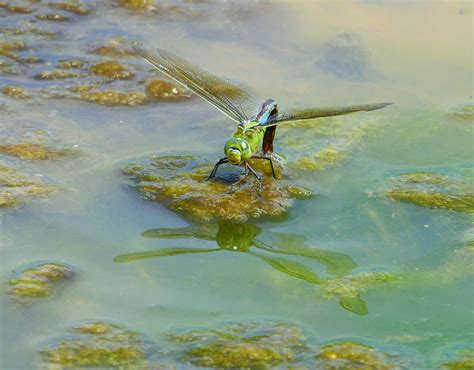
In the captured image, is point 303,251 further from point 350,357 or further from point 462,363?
point 462,363

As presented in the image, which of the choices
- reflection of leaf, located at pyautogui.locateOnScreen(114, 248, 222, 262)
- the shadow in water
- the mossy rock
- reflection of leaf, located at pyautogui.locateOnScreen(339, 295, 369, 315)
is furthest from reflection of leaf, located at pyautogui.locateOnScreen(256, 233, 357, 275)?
the mossy rock

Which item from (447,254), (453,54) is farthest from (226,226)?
(453,54)

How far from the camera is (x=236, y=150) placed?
494 cm

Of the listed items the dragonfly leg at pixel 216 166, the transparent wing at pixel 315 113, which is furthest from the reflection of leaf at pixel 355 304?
the transparent wing at pixel 315 113

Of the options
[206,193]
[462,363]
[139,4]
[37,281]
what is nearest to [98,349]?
[37,281]

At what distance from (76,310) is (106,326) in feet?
0.73

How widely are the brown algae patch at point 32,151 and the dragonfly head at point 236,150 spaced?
44.5 inches

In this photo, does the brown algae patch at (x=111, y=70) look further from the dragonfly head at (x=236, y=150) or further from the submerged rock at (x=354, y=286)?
the submerged rock at (x=354, y=286)

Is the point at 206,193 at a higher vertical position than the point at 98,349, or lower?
higher

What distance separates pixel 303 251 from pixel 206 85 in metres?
1.65

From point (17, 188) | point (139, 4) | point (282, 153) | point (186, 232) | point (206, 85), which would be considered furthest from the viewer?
point (139, 4)

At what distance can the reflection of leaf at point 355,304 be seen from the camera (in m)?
3.98

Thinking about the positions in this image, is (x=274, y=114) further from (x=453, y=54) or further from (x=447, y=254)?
(x=453, y=54)

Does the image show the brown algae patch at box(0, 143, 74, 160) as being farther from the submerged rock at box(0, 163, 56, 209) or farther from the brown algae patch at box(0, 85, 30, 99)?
the brown algae patch at box(0, 85, 30, 99)
